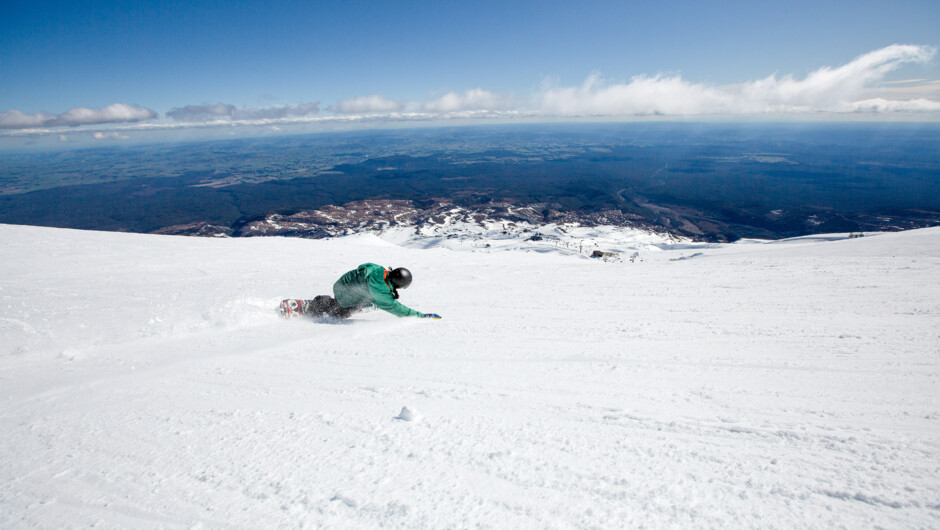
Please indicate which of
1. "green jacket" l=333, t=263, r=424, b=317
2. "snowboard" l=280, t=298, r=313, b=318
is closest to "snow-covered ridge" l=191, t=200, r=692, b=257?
"snowboard" l=280, t=298, r=313, b=318

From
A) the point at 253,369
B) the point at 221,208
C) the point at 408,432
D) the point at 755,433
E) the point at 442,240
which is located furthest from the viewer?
the point at 221,208

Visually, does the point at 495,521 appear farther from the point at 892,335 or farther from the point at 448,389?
the point at 892,335

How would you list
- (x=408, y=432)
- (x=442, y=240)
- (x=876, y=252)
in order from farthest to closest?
1. (x=442, y=240)
2. (x=876, y=252)
3. (x=408, y=432)

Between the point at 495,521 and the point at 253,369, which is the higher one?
the point at 495,521

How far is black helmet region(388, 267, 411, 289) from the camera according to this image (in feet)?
20.8

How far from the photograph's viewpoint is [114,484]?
2.54 metres

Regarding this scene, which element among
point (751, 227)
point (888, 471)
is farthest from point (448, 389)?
point (751, 227)

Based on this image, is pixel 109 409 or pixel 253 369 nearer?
pixel 109 409

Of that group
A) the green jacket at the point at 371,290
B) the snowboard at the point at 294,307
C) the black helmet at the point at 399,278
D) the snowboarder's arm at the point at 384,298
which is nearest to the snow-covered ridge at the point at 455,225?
the snowboard at the point at 294,307

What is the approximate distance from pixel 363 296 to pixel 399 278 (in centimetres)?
77

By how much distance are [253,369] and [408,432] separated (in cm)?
269

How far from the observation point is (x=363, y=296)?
6.56m

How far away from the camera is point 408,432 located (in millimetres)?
3008

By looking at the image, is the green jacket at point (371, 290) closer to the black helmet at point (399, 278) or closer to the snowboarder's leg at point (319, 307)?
the black helmet at point (399, 278)
